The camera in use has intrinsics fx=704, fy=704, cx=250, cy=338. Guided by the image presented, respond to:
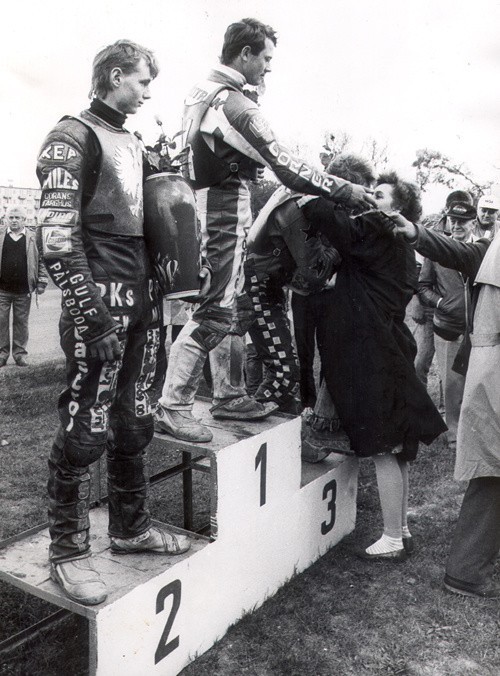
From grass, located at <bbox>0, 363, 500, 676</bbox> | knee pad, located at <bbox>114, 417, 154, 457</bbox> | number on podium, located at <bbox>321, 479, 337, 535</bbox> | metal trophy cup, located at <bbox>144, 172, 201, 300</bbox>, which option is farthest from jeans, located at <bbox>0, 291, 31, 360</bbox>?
metal trophy cup, located at <bbox>144, 172, 201, 300</bbox>

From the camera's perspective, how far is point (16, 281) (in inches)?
345

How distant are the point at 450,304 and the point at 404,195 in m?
2.21

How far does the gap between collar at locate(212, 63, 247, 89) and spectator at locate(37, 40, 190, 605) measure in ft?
2.51

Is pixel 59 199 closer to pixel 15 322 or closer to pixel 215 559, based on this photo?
pixel 215 559

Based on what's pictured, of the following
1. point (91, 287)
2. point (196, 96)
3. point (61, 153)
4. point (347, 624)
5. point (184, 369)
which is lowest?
point (347, 624)

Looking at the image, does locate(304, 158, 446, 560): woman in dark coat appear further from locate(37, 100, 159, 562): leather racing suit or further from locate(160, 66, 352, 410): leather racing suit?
locate(37, 100, 159, 562): leather racing suit

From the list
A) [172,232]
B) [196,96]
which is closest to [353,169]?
[196,96]

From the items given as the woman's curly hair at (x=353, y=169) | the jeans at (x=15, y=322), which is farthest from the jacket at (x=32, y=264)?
the woman's curly hair at (x=353, y=169)

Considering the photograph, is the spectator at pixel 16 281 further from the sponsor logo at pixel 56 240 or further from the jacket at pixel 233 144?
the sponsor logo at pixel 56 240

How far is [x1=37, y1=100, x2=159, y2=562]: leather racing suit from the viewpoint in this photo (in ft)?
8.12

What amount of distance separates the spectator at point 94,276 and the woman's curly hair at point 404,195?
169cm

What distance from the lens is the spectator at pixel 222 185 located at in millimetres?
3342

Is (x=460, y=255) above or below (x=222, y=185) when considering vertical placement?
below

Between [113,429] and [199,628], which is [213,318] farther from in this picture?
[199,628]
